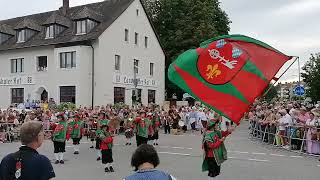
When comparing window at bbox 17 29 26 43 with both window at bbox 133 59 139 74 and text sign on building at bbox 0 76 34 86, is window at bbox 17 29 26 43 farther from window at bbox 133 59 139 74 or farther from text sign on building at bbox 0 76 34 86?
window at bbox 133 59 139 74

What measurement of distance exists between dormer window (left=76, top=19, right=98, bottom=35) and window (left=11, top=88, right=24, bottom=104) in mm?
7877

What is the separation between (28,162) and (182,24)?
142ft

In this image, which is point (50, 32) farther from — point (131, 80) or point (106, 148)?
point (106, 148)

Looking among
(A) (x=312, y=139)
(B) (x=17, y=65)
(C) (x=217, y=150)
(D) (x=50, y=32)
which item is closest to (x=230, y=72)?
(C) (x=217, y=150)

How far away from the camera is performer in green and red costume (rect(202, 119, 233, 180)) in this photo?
380 inches

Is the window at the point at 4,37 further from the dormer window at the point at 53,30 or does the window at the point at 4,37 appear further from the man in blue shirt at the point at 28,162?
the man in blue shirt at the point at 28,162

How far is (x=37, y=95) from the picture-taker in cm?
3997

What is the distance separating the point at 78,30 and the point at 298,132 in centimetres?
2455

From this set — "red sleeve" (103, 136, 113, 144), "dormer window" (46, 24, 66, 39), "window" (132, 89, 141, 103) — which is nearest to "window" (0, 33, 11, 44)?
"dormer window" (46, 24, 66, 39)

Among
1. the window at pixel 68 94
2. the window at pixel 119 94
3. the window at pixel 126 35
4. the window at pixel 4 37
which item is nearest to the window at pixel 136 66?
the window at pixel 126 35

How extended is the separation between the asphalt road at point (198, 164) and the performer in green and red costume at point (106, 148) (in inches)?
9.2

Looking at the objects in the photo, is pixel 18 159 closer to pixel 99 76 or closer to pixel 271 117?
pixel 271 117

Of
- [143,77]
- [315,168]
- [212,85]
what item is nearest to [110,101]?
[143,77]

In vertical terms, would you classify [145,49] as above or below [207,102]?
→ above
